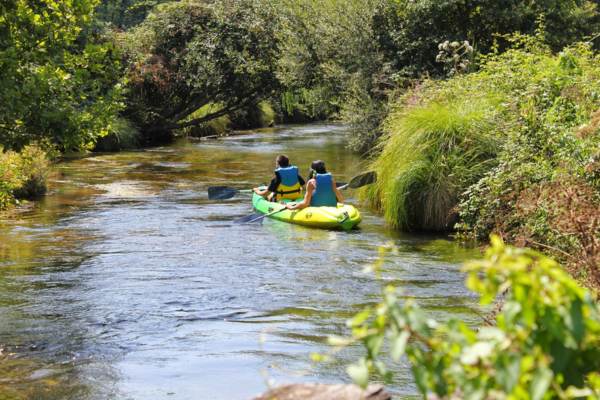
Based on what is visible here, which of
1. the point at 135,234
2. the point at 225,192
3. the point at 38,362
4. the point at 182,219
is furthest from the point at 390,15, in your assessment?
the point at 38,362

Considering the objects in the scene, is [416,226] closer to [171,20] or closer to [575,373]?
[575,373]

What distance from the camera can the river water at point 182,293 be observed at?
6.11m

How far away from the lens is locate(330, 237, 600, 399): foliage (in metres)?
2.24

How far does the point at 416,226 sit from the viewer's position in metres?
11.9

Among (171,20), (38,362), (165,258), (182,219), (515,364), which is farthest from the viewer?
(171,20)

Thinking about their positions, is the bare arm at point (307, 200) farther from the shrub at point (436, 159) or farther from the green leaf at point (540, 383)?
the green leaf at point (540, 383)

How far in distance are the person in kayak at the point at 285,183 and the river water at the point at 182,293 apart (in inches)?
26.6

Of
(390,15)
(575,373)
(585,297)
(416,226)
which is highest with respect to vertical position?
(390,15)

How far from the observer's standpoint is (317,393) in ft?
11.0

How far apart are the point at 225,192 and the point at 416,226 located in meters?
4.37

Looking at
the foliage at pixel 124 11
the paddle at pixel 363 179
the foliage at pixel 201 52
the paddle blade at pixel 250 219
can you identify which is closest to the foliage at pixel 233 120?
the foliage at pixel 201 52

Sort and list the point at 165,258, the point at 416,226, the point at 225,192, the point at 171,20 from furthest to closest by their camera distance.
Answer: the point at 171,20 → the point at 225,192 → the point at 416,226 → the point at 165,258

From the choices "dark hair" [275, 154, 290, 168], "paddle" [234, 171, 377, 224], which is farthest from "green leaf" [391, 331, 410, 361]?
"dark hair" [275, 154, 290, 168]

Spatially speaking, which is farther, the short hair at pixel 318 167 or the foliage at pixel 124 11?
the foliage at pixel 124 11
